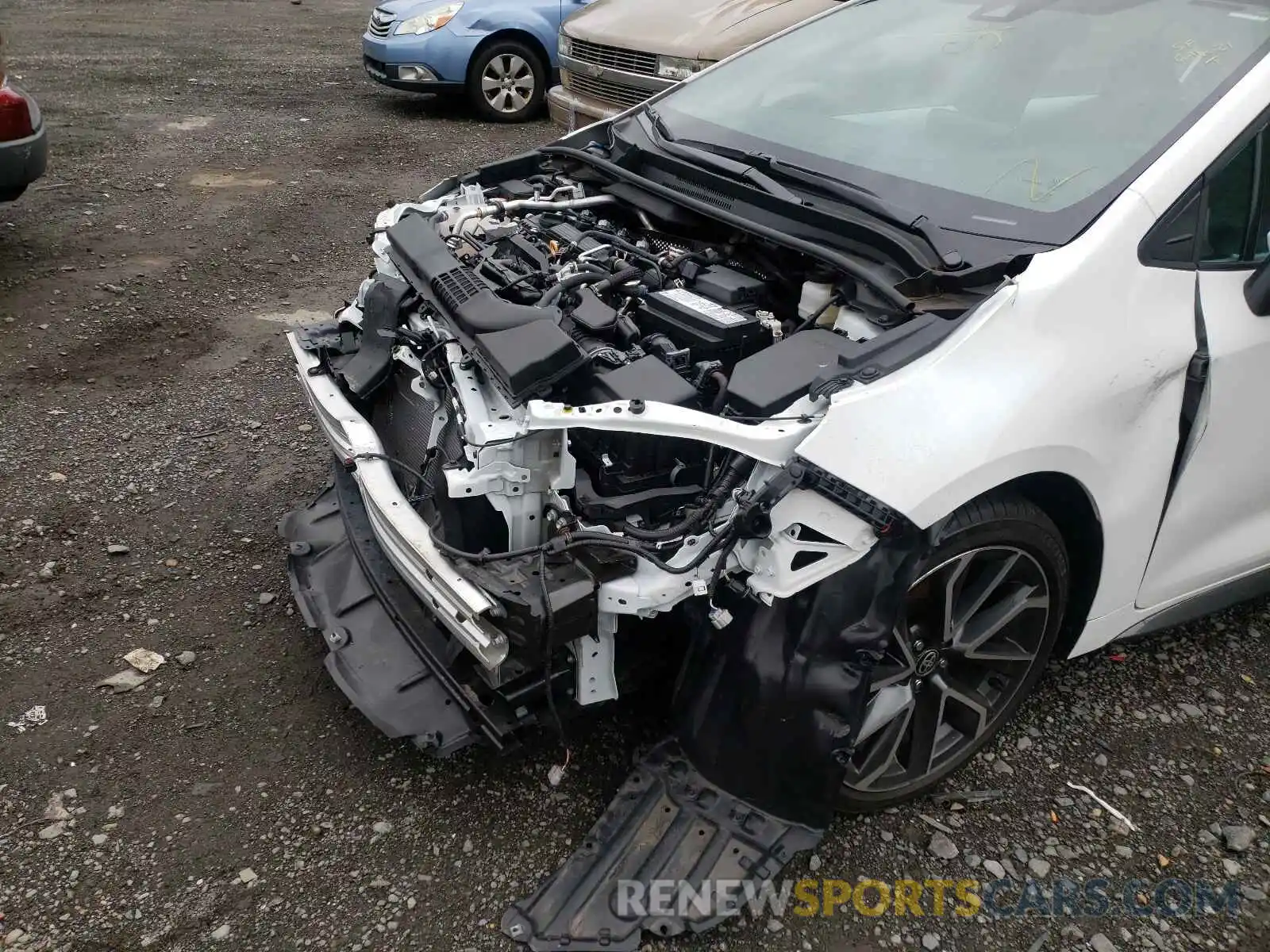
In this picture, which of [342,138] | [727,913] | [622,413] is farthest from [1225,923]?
[342,138]

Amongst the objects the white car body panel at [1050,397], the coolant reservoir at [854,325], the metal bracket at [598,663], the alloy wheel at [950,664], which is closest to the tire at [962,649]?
the alloy wheel at [950,664]

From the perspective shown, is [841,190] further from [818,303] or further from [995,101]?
[995,101]

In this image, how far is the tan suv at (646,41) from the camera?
6139 mm

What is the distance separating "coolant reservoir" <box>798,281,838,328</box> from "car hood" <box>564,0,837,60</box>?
4.25 m

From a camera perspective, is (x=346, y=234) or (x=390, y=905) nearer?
(x=390, y=905)

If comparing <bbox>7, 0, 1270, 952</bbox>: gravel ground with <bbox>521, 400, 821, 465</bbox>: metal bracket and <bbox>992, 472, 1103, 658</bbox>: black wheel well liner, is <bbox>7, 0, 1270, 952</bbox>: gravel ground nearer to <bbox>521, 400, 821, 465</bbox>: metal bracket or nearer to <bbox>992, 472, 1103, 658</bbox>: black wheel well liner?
<bbox>992, 472, 1103, 658</bbox>: black wheel well liner

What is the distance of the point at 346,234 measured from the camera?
601cm

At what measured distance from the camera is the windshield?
89.4 inches

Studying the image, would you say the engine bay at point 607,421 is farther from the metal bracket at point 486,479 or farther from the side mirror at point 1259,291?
the side mirror at point 1259,291

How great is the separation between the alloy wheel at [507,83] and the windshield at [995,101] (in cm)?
584

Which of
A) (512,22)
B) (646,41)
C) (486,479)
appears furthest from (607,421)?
(512,22)

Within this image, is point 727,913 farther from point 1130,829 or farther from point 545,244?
point 545,244

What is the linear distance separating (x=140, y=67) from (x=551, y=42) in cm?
477

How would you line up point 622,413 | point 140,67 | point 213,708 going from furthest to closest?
point 140,67 → point 213,708 → point 622,413
